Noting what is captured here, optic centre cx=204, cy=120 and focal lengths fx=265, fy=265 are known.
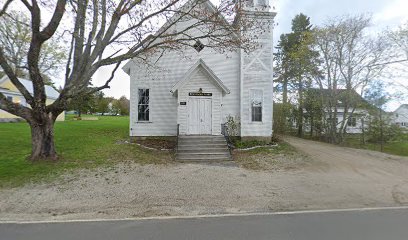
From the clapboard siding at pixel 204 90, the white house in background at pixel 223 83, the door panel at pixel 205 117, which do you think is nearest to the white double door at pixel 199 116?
the door panel at pixel 205 117

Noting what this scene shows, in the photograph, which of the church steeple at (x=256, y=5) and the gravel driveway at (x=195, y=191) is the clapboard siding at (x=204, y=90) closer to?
the gravel driveway at (x=195, y=191)

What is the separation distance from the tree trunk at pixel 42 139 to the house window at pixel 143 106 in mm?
6178

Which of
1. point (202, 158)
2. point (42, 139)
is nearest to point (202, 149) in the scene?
point (202, 158)

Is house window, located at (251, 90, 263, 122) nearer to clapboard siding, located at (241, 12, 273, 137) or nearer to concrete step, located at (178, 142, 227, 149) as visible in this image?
clapboard siding, located at (241, 12, 273, 137)

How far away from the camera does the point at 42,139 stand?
10383 mm

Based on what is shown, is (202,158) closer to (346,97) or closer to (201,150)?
(201,150)

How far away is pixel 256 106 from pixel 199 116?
3734mm

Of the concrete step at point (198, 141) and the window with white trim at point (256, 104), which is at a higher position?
the window with white trim at point (256, 104)

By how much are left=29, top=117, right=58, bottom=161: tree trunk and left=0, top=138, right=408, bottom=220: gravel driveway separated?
2.23 meters

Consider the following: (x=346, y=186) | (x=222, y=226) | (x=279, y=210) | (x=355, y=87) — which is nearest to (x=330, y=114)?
(x=355, y=87)

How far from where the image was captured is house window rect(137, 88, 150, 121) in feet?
53.4

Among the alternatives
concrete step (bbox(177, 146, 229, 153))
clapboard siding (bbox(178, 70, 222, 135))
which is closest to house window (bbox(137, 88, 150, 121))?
clapboard siding (bbox(178, 70, 222, 135))

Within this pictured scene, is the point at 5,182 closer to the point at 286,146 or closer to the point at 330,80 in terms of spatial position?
the point at 286,146

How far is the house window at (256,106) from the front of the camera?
16484 mm
